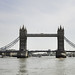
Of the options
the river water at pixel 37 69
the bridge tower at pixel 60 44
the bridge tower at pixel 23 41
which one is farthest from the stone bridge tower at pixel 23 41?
the river water at pixel 37 69

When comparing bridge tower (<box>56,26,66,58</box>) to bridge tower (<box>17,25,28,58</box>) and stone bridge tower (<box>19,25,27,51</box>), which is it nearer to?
bridge tower (<box>17,25,28,58</box>)

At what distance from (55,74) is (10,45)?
112922 millimetres

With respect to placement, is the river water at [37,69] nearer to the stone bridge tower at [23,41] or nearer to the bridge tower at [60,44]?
the bridge tower at [60,44]

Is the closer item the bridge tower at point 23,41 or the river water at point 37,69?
the river water at point 37,69

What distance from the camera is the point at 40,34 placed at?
413 ft

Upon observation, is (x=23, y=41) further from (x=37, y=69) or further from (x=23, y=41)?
(x=37, y=69)

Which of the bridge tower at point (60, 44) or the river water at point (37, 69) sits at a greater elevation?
the bridge tower at point (60, 44)

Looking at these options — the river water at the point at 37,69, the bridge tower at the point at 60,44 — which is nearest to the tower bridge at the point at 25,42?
the bridge tower at the point at 60,44

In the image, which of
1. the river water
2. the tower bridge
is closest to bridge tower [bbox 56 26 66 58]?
the tower bridge

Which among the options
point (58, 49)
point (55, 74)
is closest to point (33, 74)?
point (55, 74)

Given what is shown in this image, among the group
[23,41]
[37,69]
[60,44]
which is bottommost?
[37,69]

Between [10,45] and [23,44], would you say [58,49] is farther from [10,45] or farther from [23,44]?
[10,45]

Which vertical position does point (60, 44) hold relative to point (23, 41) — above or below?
below

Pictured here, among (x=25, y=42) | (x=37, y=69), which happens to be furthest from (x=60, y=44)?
(x=37, y=69)
